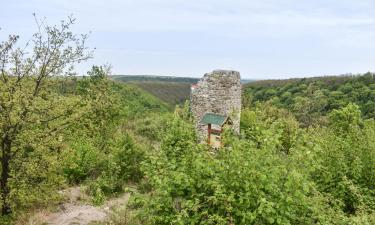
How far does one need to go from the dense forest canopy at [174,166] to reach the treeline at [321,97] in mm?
20930

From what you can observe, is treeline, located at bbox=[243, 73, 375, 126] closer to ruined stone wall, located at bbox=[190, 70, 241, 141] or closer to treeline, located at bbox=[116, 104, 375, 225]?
ruined stone wall, located at bbox=[190, 70, 241, 141]

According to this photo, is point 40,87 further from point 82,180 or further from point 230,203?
point 230,203

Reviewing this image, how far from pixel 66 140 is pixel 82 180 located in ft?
9.86

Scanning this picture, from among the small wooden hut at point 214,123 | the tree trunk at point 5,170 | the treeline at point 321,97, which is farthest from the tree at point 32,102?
the treeline at point 321,97

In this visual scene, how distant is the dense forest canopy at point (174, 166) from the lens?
6.09 metres

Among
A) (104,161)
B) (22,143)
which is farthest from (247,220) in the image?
(104,161)

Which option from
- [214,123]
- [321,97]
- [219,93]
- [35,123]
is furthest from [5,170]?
[321,97]

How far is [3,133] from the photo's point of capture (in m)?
9.13

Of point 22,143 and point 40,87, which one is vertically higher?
point 40,87

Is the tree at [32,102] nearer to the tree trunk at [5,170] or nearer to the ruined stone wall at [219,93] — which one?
the tree trunk at [5,170]

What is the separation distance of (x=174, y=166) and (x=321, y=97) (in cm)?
3969

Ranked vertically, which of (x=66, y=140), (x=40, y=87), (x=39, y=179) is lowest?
(x=39, y=179)

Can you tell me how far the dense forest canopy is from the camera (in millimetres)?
6090

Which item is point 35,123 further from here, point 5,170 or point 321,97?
point 321,97
